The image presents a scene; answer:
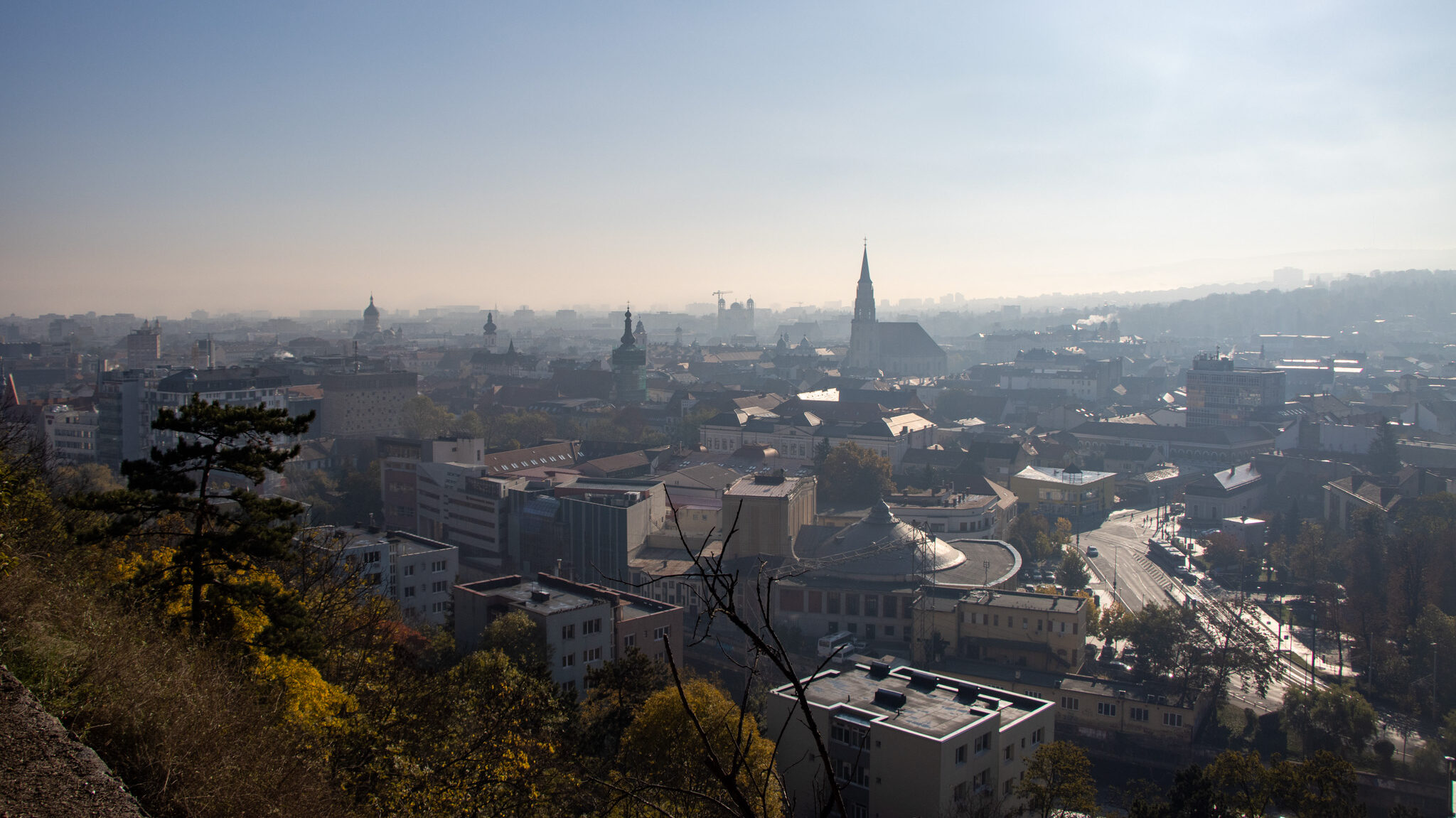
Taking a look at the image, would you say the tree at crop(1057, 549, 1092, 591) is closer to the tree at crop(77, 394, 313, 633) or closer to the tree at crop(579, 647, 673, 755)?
the tree at crop(579, 647, 673, 755)

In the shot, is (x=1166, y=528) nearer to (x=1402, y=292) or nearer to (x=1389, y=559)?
(x=1389, y=559)

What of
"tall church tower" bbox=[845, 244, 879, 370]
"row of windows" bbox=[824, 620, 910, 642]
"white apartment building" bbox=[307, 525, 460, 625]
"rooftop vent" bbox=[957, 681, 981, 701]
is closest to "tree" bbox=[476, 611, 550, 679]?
"white apartment building" bbox=[307, 525, 460, 625]

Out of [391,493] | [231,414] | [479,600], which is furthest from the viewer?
[391,493]

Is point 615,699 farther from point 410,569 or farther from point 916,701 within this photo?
point 410,569

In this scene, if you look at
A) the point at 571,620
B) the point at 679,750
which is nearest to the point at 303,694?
the point at 679,750

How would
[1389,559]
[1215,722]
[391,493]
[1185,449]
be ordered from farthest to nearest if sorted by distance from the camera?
1. [1185,449]
2. [391,493]
3. [1389,559]
4. [1215,722]

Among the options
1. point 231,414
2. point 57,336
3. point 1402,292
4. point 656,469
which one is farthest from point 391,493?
point 1402,292
